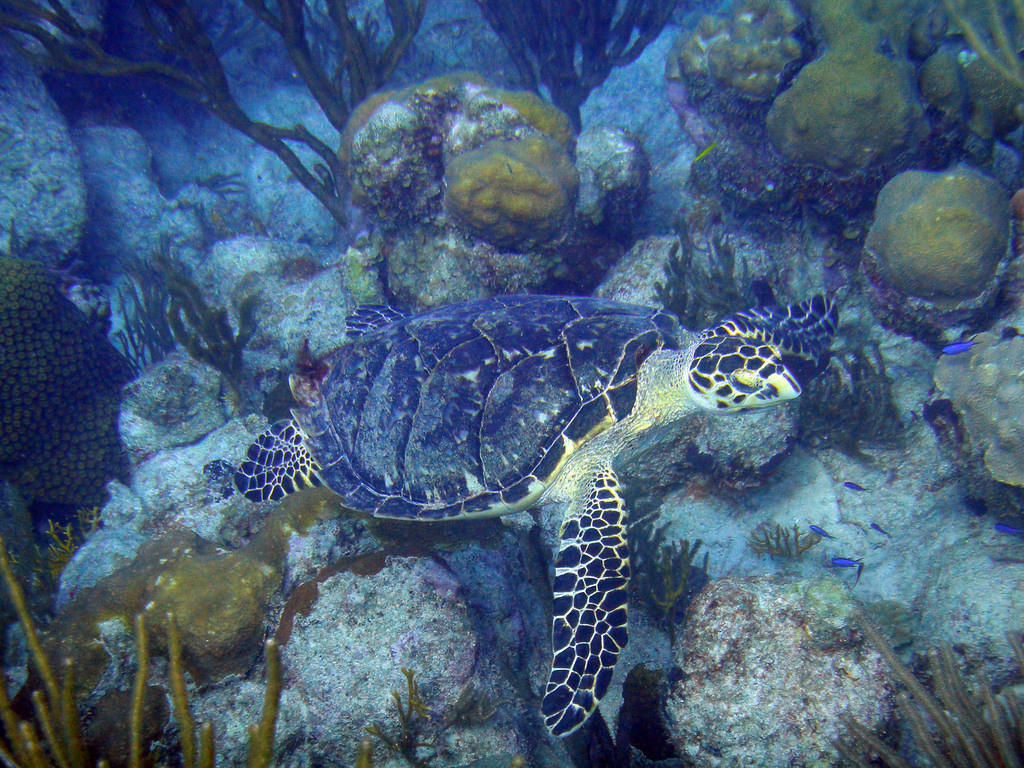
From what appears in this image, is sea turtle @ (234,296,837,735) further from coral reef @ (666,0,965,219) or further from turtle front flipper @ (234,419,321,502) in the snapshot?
coral reef @ (666,0,965,219)

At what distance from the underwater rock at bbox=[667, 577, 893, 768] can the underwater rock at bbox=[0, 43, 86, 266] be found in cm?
1028

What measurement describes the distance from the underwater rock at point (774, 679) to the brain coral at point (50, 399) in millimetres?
6137

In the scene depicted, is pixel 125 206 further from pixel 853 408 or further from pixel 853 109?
pixel 853 408

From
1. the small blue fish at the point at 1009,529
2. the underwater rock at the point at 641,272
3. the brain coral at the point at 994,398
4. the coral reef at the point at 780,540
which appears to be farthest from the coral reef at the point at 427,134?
the small blue fish at the point at 1009,529

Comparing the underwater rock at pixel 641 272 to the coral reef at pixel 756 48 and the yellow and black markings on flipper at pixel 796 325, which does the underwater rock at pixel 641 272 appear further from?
the coral reef at pixel 756 48

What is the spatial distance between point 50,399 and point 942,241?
8.65 meters

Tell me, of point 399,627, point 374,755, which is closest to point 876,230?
point 399,627

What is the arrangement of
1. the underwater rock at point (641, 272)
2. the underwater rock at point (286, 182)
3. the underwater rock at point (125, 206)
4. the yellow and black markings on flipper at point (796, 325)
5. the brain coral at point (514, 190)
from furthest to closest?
the underwater rock at point (286, 182)
the underwater rock at point (125, 206)
the underwater rock at point (641, 272)
the brain coral at point (514, 190)
the yellow and black markings on flipper at point (796, 325)

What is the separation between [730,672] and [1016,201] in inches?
179

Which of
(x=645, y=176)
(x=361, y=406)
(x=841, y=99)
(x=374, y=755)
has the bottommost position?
(x=374, y=755)

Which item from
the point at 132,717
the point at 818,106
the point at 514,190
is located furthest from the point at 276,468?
the point at 818,106

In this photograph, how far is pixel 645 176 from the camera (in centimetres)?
567

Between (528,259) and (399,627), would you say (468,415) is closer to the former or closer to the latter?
(399,627)

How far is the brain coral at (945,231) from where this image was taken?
3.71 meters
